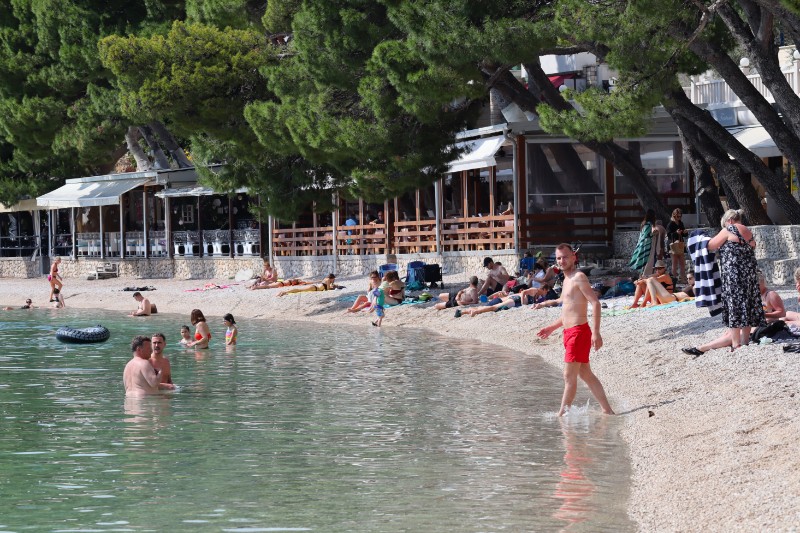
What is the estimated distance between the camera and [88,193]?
4319 centimetres

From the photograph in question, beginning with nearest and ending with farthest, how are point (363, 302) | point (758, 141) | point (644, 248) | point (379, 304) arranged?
point (644, 248) → point (379, 304) → point (758, 141) → point (363, 302)

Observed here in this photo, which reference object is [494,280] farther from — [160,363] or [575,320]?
[575,320]

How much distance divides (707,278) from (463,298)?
1072 cm

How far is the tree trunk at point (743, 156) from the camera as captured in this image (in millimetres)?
22938

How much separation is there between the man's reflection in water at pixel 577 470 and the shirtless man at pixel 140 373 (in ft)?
17.4

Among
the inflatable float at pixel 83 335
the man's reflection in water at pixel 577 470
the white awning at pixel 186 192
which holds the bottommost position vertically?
the man's reflection in water at pixel 577 470

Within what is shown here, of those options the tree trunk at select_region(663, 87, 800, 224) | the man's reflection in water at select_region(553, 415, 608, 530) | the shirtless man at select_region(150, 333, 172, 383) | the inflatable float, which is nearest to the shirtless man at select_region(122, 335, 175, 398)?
the shirtless man at select_region(150, 333, 172, 383)

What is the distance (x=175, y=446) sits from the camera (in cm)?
1175

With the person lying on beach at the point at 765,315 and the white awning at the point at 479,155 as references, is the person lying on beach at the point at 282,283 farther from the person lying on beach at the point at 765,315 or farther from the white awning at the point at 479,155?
the person lying on beach at the point at 765,315

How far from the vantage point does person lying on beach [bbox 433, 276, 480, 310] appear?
2538 centimetres

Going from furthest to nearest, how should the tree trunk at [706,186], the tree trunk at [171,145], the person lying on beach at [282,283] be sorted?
the tree trunk at [171,145]
the person lying on beach at [282,283]
the tree trunk at [706,186]

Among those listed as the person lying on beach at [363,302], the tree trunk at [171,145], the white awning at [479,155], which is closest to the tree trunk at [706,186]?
the white awning at [479,155]

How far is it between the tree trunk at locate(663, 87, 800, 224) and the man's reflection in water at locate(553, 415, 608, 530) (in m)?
11.6

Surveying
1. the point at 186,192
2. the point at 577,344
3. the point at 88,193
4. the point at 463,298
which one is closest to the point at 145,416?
the point at 577,344
